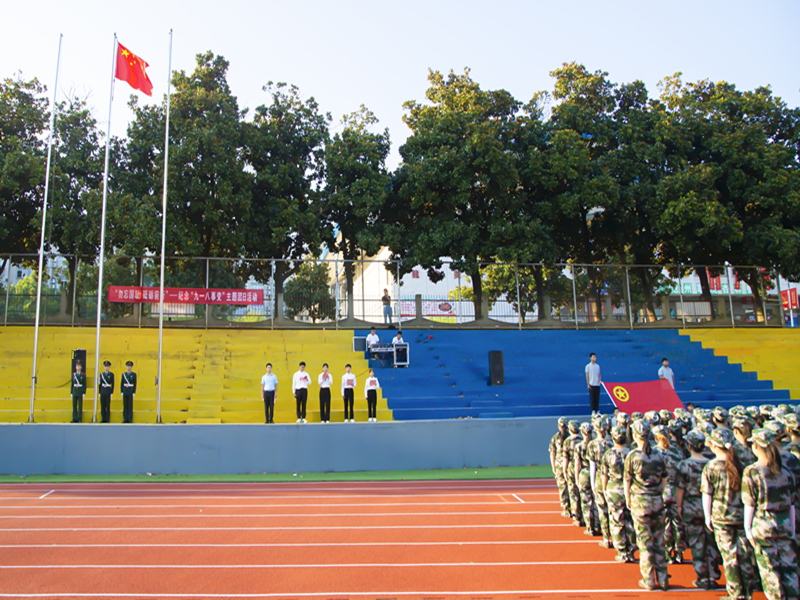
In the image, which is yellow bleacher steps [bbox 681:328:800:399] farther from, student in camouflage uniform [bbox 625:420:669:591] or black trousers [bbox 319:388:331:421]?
student in camouflage uniform [bbox 625:420:669:591]

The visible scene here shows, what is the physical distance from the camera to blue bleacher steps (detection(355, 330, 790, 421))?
15977 mm

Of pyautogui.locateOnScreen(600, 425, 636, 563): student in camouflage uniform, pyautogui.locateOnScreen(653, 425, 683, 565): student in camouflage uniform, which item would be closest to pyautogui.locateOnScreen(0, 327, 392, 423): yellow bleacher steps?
pyautogui.locateOnScreen(600, 425, 636, 563): student in camouflage uniform

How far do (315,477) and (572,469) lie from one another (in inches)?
228

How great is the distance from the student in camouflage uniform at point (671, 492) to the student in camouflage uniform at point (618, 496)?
13.4 inches

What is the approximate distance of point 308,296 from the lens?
19.4m

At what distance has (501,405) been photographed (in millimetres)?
16094

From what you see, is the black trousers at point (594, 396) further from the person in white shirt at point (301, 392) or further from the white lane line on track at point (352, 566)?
the white lane line on track at point (352, 566)

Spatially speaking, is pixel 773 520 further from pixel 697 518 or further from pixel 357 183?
pixel 357 183

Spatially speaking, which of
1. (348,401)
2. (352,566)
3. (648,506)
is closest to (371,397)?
(348,401)

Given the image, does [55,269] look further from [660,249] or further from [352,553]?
[660,249]

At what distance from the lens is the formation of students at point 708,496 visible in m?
4.75

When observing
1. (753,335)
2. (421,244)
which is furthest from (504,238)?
(753,335)

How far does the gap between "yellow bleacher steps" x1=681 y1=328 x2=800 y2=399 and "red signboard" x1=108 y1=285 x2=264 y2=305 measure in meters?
14.9

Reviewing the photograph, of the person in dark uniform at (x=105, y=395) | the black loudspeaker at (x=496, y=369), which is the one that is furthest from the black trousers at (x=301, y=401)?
the black loudspeaker at (x=496, y=369)
